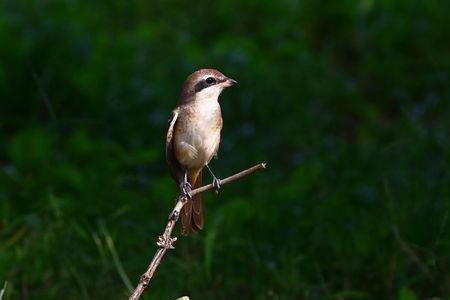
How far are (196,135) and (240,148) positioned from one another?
9.38ft

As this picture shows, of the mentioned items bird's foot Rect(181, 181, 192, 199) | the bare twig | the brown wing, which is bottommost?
the bare twig

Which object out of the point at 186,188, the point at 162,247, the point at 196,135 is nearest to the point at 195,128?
the point at 196,135

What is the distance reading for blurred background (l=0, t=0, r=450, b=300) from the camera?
6094 mm

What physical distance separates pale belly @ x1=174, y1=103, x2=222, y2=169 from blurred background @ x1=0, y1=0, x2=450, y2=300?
34.6 inches

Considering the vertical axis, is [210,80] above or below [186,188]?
above

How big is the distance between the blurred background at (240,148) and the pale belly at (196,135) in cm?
88

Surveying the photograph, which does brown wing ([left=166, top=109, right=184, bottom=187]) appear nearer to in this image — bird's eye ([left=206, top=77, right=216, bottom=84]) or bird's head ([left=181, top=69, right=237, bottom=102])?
bird's head ([left=181, top=69, right=237, bottom=102])

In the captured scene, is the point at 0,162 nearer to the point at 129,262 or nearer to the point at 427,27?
the point at 129,262

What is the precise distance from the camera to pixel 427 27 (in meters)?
9.58

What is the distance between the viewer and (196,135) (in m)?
5.12

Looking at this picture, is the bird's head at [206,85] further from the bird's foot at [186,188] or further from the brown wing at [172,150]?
the bird's foot at [186,188]

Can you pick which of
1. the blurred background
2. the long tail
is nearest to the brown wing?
the long tail

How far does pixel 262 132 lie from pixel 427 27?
225 centimetres

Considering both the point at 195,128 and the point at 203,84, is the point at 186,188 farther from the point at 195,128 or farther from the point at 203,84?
the point at 203,84
